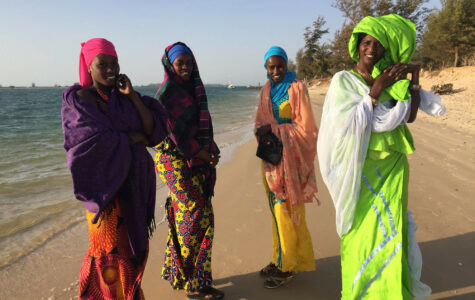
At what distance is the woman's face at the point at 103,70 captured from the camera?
1.83 m

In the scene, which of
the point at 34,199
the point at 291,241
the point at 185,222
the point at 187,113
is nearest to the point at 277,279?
the point at 291,241

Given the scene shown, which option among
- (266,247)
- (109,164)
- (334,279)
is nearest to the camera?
(109,164)

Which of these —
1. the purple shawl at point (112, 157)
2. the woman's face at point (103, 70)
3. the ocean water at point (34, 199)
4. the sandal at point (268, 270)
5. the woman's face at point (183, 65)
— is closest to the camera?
the purple shawl at point (112, 157)

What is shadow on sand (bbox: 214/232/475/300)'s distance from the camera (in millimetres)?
2523

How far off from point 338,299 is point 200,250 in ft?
3.98

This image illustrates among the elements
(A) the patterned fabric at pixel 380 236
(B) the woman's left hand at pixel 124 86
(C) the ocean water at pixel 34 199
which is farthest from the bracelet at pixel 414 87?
(C) the ocean water at pixel 34 199

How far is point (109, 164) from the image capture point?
1.80 metres

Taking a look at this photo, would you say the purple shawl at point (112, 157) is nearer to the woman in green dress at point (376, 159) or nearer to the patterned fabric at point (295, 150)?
the patterned fabric at point (295, 150)

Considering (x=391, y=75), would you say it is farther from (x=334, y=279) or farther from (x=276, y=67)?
(x=334, y=279)

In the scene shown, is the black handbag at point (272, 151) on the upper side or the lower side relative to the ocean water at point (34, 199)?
upper

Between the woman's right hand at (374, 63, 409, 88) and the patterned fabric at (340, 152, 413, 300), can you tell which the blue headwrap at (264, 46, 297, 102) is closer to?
the woman's right hand at (374, 63, 409, 88)

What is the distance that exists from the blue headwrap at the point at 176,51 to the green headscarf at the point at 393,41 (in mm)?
1256

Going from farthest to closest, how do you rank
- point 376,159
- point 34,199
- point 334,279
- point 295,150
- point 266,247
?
point 34,199, point 266,247, point 334,279, point 295,150, point 376,159

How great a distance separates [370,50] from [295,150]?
38.4 inches
